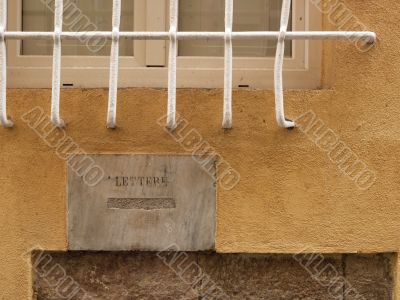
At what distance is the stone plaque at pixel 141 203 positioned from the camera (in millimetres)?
3064

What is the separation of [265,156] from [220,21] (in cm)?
92

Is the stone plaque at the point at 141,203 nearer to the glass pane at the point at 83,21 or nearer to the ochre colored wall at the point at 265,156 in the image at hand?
the ochre colored wall at the point at 265,156

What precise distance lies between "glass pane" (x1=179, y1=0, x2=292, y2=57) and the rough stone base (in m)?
1.25

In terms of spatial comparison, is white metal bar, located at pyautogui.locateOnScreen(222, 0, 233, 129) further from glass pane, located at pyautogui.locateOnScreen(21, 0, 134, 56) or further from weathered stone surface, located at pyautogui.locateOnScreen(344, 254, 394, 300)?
weathered stone surface, located at pyautogui.locateOnScreen(344, 254, 394, 300)

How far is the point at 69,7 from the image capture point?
3.34 metres

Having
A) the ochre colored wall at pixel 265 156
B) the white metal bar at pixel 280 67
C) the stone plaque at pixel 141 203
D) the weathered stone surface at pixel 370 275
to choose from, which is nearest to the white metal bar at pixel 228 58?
the ochre colored wall at pixel 265 156

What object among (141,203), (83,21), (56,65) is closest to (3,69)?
(56,65)

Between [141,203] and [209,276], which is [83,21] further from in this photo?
[209,276]

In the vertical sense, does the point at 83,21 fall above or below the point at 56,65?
above

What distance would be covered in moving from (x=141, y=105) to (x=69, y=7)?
0.83m

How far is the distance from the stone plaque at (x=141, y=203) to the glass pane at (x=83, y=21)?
0.74 meters

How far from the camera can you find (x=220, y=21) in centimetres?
336

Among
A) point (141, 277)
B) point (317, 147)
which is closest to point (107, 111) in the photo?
point (141, 277)

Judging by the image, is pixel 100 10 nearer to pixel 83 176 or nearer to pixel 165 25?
pixel 165 25
